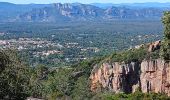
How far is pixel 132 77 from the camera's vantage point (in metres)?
71.8

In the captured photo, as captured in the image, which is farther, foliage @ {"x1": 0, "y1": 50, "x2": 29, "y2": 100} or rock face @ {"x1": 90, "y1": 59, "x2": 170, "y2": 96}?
rock face @ {"x1": 90, "y1": 59, "x2": 170, "y2": 96}

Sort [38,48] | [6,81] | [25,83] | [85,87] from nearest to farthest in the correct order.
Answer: [6,81] < [25,83] < [85,87] < [38,48]

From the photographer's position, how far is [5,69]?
34.7 meters

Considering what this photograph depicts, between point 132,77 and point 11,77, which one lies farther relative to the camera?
point 132,77

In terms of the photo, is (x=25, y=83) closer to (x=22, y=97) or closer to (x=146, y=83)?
(x=22, y=97)

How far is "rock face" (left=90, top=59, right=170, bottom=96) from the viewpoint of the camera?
216 feet

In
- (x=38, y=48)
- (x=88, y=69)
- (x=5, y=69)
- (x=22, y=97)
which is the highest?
(x=5, y=69)

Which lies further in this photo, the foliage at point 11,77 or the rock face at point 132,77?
the rock face at point 132,77

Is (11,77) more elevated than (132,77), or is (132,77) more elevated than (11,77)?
(11,77)

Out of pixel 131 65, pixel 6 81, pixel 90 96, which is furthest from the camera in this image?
pixel 131 65

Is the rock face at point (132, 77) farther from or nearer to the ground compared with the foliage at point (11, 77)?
nearer to the ground

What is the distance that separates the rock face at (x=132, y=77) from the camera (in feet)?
216

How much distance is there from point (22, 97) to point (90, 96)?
24.7m

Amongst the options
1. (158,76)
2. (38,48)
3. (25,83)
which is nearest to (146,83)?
(158,76)
